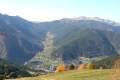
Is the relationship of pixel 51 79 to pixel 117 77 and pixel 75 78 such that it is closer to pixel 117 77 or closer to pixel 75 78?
pixel 75 78

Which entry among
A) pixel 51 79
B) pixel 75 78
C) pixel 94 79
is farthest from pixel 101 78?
pixel 51 79

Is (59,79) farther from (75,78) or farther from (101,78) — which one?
(101,78)

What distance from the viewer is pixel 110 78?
5000cm

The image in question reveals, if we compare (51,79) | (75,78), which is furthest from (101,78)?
(51,79)

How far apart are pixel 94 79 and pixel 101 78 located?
1297mm

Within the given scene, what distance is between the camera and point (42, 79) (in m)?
58.1

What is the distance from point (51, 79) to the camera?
56312mm

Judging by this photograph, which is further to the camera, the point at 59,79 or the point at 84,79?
the point at 59,79

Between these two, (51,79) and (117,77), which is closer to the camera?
(117,77)

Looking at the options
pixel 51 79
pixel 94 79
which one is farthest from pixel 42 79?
pixel 94 79

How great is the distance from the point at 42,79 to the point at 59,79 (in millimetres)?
4382

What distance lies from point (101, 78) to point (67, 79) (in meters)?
5.66

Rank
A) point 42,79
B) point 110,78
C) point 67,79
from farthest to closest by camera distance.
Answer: point 42,79
point 67,79
point 110,78

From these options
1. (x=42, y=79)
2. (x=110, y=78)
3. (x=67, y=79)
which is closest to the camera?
(x=110, y=78)
